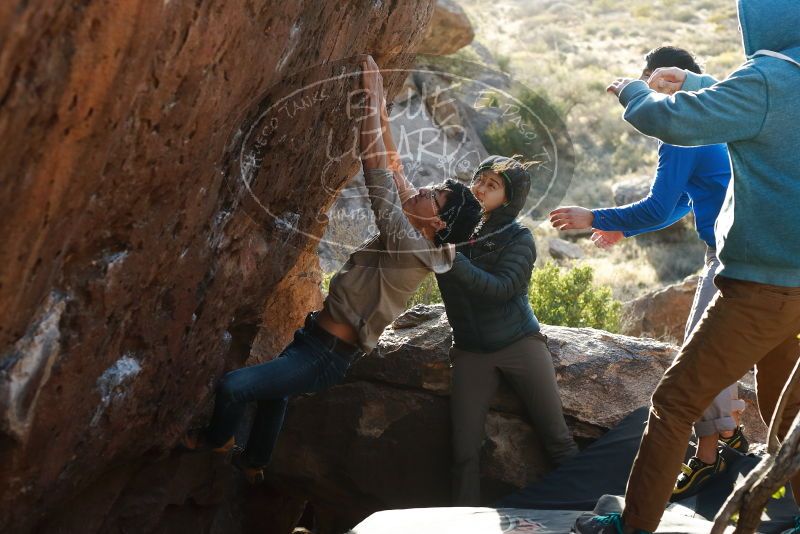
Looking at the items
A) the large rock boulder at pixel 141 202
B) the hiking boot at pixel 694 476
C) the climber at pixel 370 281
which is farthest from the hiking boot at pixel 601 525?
the large rock boulder at pixel 141 202

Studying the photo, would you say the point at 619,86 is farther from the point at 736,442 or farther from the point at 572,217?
the point at 736,442

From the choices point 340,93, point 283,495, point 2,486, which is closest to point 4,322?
point 2,486

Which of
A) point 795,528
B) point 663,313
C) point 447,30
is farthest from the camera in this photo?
point 447,30

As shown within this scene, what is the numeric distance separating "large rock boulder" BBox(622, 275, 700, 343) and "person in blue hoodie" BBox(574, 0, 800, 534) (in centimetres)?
728

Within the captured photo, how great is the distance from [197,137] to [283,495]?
150 inches

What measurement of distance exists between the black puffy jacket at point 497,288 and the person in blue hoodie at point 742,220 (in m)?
1.48

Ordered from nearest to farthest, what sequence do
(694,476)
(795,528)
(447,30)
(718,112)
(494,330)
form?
(718,112), (795,528), (694,476), (494,330), (447,30)

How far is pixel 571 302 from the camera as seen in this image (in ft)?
35.9

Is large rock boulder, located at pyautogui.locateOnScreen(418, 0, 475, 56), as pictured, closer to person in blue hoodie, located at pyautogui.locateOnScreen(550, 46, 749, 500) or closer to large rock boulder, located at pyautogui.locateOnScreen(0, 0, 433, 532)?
large rock boulder, located at pyautogui.locateOnScreen(0, 0, 433, 532)

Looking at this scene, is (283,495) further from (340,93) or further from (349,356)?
(340,93)

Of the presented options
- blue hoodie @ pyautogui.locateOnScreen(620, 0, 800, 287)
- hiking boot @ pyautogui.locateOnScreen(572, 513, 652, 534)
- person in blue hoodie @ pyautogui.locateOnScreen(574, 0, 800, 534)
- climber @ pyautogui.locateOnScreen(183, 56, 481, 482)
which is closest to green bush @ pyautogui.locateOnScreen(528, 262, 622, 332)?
climber @ pyautogui.locateOnScreen(183, 56, 481, 482)

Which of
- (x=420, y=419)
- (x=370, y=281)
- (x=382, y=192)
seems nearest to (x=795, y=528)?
(x=370, y=281)

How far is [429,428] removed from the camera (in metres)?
5.82

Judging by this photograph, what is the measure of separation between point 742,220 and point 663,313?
7.81m
